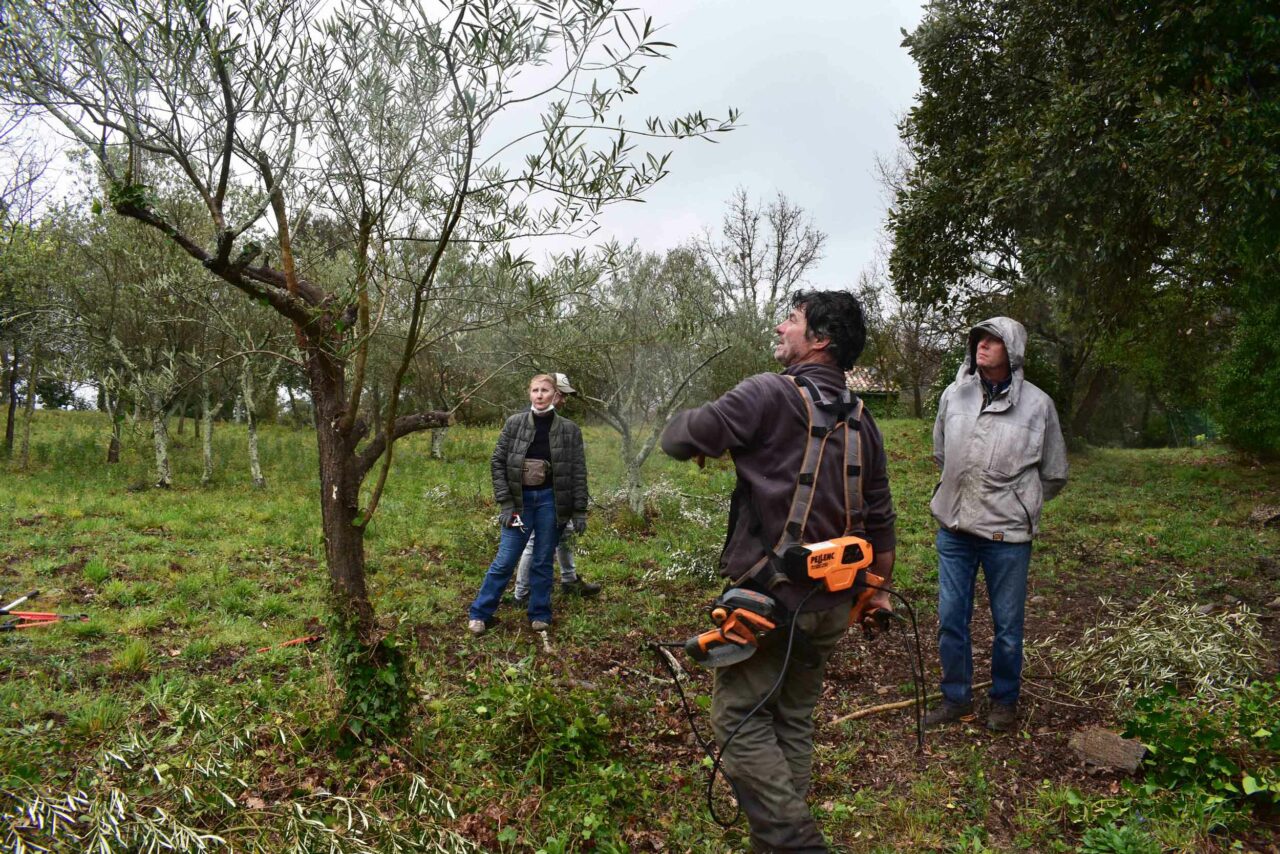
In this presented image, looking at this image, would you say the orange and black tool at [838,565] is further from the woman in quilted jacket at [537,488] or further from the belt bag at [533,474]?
the belt bag at [533,474]

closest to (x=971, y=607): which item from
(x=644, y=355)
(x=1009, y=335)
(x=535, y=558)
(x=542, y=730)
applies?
(x=1009, y=335)

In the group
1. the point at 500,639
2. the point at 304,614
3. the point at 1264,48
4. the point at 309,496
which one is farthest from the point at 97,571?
the point at 1264,48

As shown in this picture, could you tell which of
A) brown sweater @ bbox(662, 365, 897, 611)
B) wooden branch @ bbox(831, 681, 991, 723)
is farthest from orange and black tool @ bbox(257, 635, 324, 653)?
brown sweater @ bbox(662, 365, 897, 611)

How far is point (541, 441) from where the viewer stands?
6582 millimetres

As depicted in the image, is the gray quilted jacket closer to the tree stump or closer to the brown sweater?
the brown sweater

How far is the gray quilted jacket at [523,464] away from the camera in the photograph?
6.49 metres

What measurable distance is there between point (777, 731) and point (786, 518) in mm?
960

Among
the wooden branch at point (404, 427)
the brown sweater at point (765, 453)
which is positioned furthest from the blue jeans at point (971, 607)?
the wooden branch at point (404, 427)

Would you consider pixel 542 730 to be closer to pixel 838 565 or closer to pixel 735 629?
pixel 735 629

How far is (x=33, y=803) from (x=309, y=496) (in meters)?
10.9

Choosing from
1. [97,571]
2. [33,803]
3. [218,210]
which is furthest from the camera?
[97,571]

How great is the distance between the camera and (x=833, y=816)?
3682 mm

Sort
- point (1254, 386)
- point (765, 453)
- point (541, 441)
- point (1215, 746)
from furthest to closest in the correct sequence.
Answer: point (1254, 386), point (541, 441), point (1215, 746), point (765, 453)

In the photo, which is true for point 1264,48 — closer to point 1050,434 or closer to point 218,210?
point 1050,434
